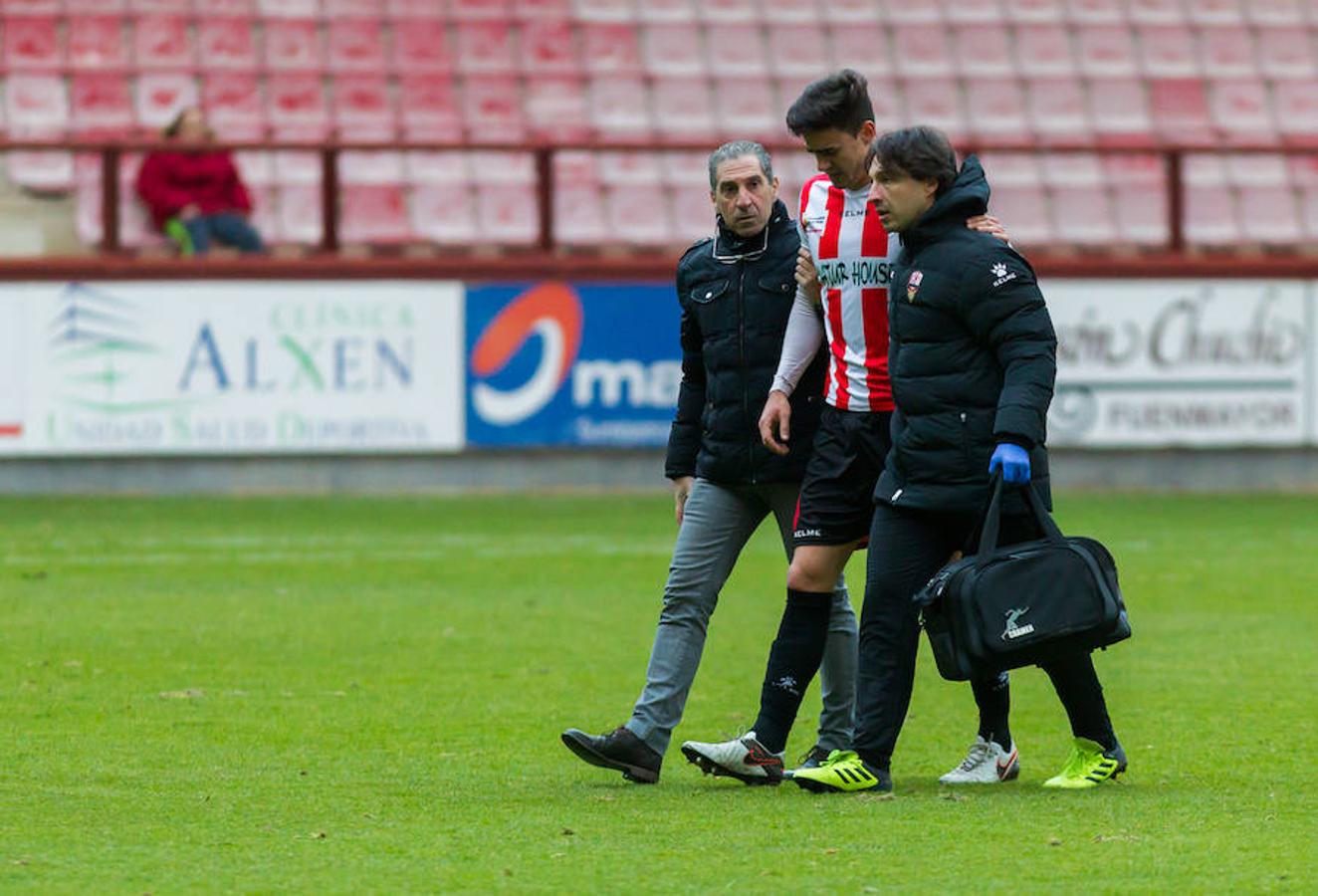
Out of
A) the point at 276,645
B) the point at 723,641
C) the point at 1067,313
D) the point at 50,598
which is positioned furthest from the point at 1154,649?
the point at 1067,313

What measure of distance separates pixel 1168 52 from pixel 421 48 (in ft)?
22.9

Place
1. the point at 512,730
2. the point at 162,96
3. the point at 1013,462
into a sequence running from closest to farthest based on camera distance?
the point at 1013,462 → the point at 512,730 → the point at 162,96

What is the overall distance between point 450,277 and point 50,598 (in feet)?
20.0

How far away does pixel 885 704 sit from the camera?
265 inches

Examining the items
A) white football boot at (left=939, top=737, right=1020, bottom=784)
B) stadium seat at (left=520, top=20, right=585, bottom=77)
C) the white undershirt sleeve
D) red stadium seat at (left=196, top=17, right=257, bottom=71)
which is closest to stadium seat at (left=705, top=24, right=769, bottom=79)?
stadium seat at (left=520, top=20, right=585, bottom=77)

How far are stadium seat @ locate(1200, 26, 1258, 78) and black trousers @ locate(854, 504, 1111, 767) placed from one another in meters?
17.1

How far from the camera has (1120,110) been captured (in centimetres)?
2247

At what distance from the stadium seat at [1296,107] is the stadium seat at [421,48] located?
7.62 metres

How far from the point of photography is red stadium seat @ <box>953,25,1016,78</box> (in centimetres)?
2245

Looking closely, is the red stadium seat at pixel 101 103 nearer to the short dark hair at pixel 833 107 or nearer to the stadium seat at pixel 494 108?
the stadium seat at pixel 494 108

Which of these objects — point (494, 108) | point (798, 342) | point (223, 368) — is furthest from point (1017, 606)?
point (494, 108)

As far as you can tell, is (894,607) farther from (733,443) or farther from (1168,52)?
(1168,52)

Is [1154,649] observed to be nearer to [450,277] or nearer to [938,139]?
[938,139]

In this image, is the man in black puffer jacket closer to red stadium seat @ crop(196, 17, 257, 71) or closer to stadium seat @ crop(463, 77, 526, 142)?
stadium seat @ crop(463, 77, 526, 142)
